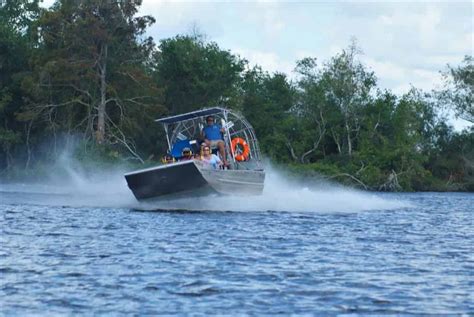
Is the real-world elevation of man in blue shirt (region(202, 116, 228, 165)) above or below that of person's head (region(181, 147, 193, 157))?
above

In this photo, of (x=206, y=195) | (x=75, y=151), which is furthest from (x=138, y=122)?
(x=206, y=195)

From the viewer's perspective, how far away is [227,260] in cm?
1742

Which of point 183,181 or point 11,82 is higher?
point 11,82

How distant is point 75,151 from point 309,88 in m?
17.7

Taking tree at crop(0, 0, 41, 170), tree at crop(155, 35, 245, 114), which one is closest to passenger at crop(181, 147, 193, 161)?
tree at crop(0, 0, 41, 170)

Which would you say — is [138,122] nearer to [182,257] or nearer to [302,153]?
[302,153]

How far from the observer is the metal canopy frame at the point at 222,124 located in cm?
2961

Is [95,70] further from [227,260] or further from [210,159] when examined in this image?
[227,260]

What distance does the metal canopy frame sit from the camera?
97.1 ft

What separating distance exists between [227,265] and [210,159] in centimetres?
1215

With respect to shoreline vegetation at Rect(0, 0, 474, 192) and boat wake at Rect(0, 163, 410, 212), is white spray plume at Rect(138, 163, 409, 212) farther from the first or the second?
shoreline vegetation at Rect(0, 0, 474, 192)

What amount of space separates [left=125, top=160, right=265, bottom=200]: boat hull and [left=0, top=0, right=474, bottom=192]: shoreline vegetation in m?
23.4

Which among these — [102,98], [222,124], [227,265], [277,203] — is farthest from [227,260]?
[102,98]

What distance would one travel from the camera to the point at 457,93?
224ft
